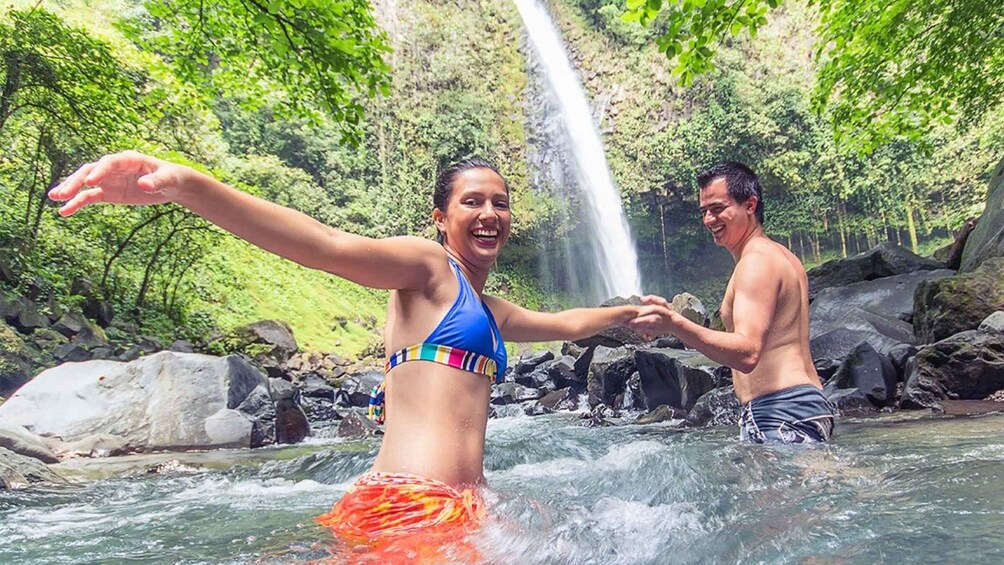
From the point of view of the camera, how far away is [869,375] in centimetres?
649

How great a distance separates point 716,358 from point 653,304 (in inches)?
18.5

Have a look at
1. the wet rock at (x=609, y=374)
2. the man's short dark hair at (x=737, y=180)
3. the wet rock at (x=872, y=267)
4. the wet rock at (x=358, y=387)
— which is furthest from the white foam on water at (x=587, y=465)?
the wet rock at (x=358, y=387)

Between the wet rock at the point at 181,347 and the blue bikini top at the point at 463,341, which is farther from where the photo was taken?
the wet rock at the point at 181,347

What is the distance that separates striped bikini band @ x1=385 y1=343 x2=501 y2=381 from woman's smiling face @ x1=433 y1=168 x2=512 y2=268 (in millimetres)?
405

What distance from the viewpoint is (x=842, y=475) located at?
2.86 m

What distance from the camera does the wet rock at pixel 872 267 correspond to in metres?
12.1

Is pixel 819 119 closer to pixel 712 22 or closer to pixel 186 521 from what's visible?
pixel 712 22

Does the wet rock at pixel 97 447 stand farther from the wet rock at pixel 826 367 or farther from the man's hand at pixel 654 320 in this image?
the wet rock at pixel 826 367

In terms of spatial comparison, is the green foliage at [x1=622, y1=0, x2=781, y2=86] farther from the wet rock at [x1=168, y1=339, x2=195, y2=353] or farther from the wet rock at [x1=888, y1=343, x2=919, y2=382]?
the wet rock at [x1=168, y1=339, x2=195, y2=353]

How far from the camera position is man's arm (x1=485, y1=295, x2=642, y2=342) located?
2.79m

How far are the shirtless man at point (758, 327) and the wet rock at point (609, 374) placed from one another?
6.88m

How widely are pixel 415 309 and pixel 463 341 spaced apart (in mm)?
195

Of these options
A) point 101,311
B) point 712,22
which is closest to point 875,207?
point 712,22

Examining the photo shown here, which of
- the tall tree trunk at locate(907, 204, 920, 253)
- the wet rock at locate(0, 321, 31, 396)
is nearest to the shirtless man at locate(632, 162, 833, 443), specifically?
A: the wet rock at locate(0, 321, 31, 396)
